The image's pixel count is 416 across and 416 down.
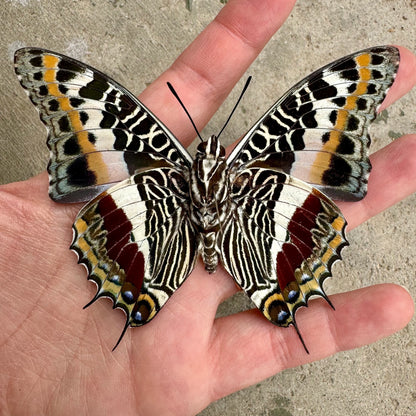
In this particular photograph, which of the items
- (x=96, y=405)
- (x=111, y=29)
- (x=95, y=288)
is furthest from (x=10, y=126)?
(x=96, y=405)

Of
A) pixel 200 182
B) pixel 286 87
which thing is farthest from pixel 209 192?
pixel 286 87

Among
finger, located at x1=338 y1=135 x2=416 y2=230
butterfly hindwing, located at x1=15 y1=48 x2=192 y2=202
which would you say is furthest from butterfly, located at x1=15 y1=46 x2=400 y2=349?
finger, located at x1=338 y1=135 x2=416 y2=230

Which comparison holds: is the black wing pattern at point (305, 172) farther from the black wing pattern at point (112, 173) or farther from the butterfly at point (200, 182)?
the black wing pattern at point (112, 173)

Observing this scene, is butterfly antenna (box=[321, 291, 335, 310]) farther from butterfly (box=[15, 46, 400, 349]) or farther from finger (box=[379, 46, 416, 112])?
finger (box=[379, 46, 416, 112])

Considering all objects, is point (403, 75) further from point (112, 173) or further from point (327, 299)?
point (112, 173)

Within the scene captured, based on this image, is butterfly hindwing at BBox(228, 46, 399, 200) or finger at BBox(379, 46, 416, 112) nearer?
butterfly hindwing at BBox(228, 46, 399, 200)

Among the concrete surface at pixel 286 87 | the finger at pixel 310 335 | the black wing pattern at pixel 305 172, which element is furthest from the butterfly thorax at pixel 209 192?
the concrete surface at pixel 286 87

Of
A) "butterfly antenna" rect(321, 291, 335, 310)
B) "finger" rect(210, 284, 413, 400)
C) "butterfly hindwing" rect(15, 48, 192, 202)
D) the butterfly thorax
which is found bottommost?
"finger" rect(210, 284, 413, 400)
